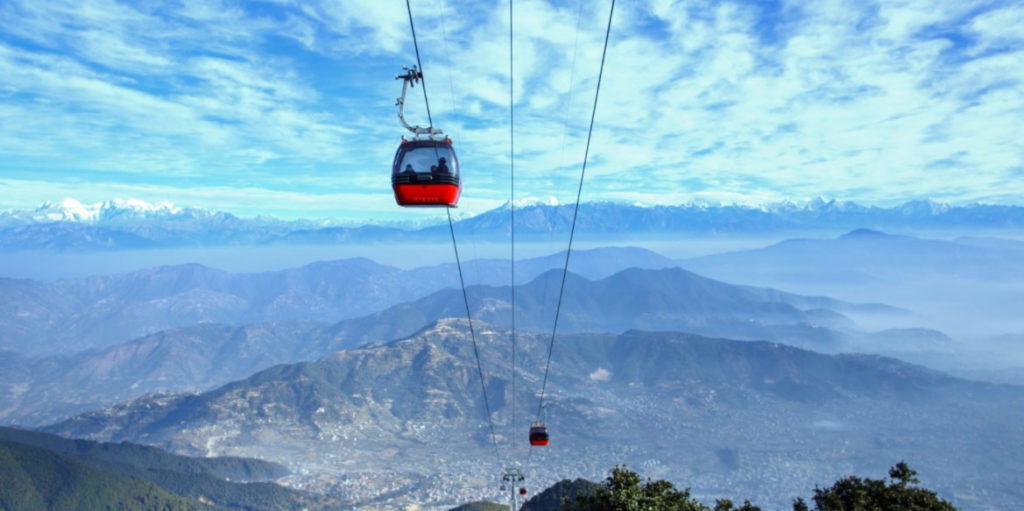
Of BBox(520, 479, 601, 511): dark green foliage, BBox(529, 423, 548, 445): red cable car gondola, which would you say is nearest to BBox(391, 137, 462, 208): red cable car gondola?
BBox(529, 423, 548, 445): red cable car gondola

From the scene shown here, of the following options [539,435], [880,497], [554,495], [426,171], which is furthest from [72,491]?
[880,497]

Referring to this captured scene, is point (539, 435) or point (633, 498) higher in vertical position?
point (633, 498)

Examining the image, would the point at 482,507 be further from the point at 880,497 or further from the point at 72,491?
the point at 72,491

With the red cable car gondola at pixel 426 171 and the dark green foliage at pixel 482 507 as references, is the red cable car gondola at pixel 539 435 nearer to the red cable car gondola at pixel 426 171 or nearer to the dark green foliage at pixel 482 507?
the red cable car gondola at pixel 426 171

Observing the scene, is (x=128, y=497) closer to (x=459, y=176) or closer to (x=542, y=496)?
(x=542, y=496)

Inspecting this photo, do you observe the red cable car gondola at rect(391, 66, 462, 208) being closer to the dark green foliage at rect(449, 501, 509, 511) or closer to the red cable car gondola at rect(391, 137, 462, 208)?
the red cable car gondola at rect(391, 137, 462, 208)

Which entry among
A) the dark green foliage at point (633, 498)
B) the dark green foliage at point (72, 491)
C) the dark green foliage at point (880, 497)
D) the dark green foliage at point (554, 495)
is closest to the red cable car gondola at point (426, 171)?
the dark green foliage at point (633, 498)
